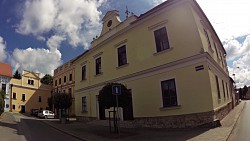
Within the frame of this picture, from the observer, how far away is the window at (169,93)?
42.9ft

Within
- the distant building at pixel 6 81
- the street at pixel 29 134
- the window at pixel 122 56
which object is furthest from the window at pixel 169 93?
the distant building at pixel 6 81

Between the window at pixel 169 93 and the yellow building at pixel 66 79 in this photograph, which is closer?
the window at pixel 169 93

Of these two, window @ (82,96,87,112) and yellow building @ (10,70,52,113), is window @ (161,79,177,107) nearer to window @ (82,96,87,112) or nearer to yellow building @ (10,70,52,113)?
window @ (82,96,87,112)

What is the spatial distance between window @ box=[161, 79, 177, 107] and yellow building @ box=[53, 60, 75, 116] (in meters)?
24.8

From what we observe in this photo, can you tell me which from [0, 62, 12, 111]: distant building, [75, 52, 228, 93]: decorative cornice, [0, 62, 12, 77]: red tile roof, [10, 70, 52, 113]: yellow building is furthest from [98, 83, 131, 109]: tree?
[0, 62, 12, 77]: red tile roof

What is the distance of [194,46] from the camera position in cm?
1234

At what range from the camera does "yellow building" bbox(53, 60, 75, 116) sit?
36931 millimetres

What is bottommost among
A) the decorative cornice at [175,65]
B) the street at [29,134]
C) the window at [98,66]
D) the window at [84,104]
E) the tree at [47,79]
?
the street at [29,134]

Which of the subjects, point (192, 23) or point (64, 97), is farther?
point (64, 97)

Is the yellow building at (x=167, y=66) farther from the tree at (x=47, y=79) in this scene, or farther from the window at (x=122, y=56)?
the tree at (x=47, y=79)

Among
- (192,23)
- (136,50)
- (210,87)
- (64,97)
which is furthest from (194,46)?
(64,97)

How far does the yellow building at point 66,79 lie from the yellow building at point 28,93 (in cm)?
886

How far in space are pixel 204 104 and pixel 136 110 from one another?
521cm

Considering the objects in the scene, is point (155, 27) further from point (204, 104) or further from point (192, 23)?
point (204, 104)
